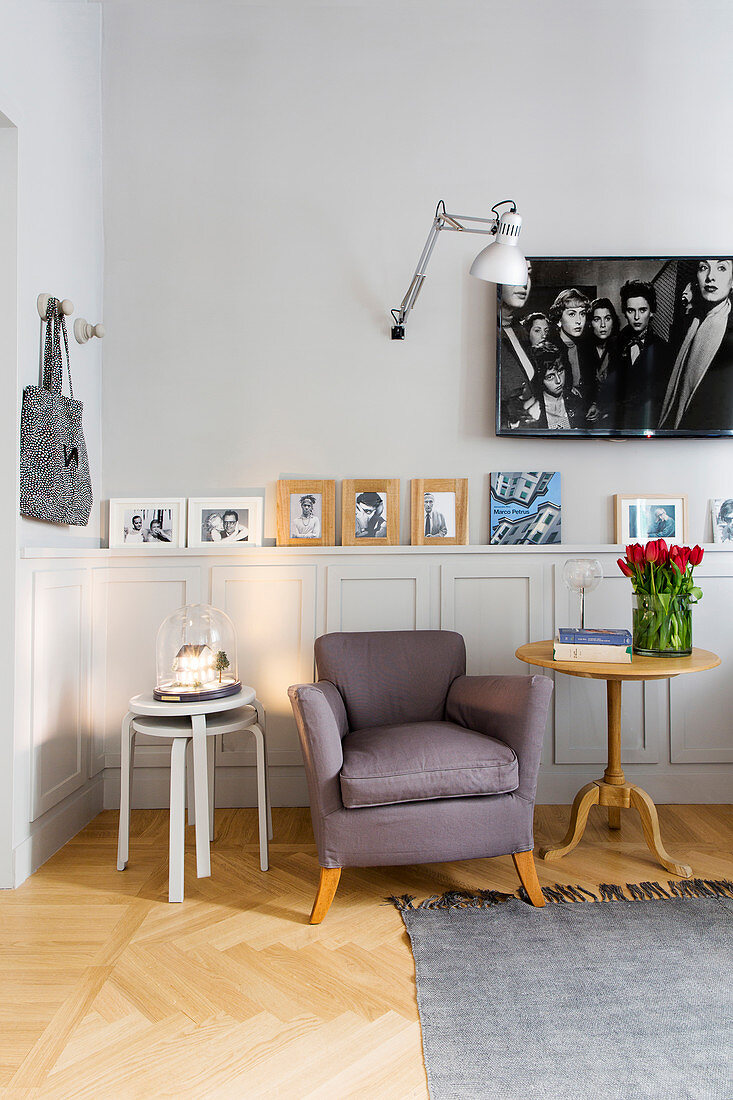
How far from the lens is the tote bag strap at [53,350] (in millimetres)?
2594

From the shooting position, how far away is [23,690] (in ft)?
7.84

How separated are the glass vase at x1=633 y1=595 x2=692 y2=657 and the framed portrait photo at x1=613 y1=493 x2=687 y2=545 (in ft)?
2.30

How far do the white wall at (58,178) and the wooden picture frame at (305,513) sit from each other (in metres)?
0.81

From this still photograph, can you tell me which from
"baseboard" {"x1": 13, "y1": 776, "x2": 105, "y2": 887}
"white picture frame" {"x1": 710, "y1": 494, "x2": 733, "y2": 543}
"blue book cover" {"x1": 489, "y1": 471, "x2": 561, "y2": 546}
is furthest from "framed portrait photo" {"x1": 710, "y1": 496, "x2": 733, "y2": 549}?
"baseboard" {"x1": 13, "y1": 776, "x2": 105, "y2": 887}

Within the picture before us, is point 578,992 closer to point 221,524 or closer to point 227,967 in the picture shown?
point 227,967

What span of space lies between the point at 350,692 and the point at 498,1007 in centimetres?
113

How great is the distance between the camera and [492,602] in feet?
10.1

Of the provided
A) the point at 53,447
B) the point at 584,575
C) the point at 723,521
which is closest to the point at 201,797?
the point at 53,447

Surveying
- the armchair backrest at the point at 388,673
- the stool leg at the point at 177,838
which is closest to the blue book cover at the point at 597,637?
the armchair backrest at the point at 388,673

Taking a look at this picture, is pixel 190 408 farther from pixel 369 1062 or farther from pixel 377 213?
pixel 369 1062

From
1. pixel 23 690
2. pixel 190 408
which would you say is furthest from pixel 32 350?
pixel 23 690

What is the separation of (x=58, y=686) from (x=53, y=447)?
0.87m

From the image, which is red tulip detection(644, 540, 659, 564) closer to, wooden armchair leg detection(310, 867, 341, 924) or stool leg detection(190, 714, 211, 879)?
wooden armchair leg detection(310, 867, 341, 924)

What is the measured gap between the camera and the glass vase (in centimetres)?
250
